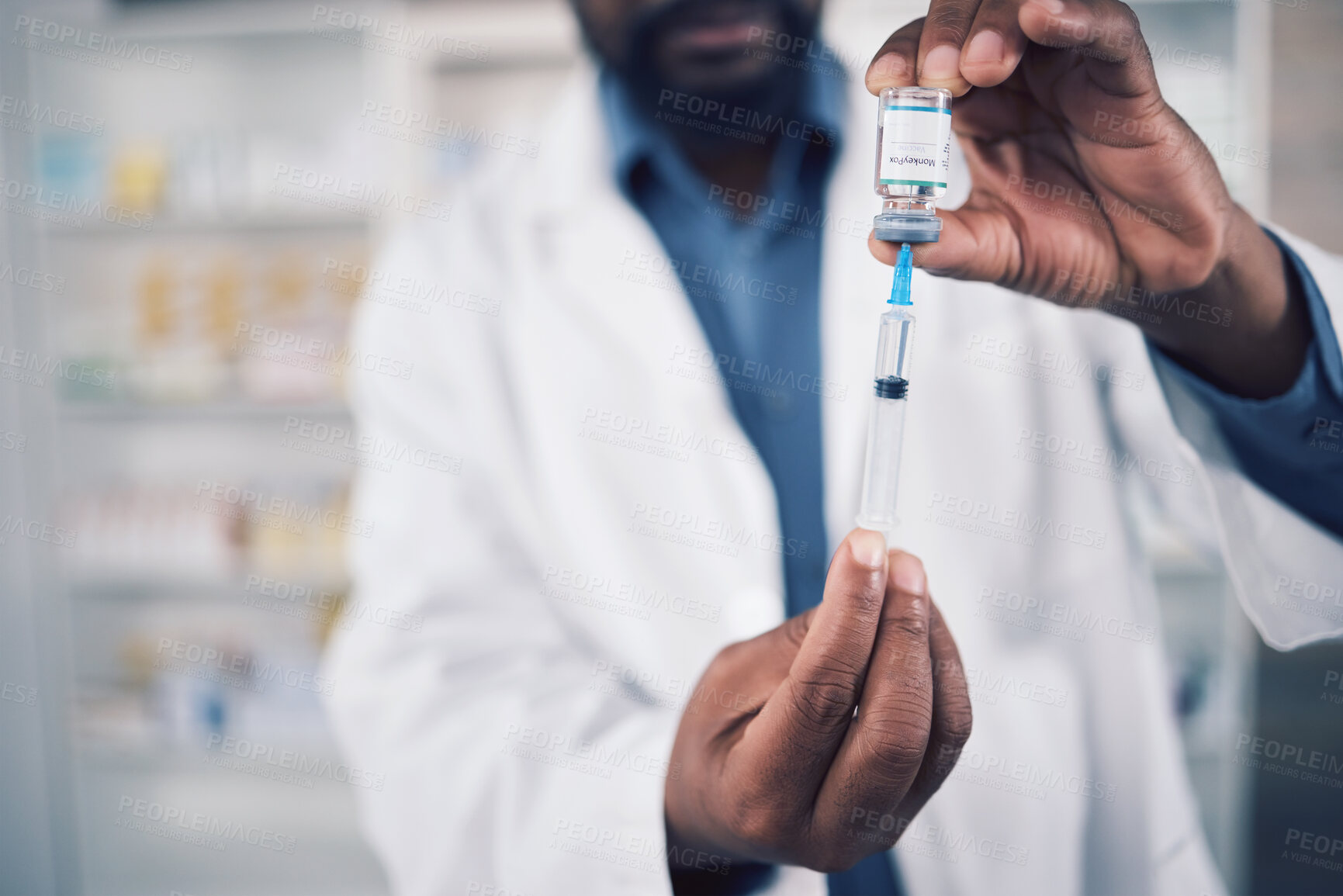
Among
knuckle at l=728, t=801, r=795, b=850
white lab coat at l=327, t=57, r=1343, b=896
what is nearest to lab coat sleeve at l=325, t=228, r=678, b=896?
white lab coat at l=327, t=57, r=1343, b=896

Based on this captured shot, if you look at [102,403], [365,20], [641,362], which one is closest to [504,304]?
[641,362]

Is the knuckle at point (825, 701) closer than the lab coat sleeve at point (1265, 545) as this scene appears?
Yes

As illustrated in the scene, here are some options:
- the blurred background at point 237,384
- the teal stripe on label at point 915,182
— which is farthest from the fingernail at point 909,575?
the blurred background at point 237,384

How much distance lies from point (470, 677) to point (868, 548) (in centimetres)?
65

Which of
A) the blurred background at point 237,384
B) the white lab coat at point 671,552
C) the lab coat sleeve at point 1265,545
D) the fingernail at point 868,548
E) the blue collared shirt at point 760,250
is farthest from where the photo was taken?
the blurred background at point 237,384

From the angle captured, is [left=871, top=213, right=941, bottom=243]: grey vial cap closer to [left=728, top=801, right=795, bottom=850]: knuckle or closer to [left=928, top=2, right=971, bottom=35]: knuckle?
[left=928, top=2, right=971, bottom=35]: knuckle

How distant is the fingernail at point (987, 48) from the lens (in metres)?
0.52

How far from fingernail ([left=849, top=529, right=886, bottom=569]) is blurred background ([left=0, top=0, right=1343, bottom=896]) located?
1445 millimetres

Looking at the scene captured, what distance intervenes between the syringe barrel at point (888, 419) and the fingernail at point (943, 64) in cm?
15

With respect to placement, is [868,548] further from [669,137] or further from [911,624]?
[669,137]

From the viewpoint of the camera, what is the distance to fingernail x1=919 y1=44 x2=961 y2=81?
532 mm

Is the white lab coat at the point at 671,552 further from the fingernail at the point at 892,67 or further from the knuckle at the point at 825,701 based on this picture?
the fingernail at the point at 892,67

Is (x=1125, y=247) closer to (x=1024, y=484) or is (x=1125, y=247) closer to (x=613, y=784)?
(x=1024, y=484)

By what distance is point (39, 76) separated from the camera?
6.63 feet
